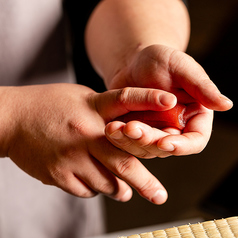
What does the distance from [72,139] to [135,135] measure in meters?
0.13

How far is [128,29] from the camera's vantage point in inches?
24.1

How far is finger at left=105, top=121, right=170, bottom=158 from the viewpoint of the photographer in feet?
1.13

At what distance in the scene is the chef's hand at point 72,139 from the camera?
436mm

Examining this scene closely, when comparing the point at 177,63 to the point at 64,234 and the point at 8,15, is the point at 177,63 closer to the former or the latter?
the point at 8,15

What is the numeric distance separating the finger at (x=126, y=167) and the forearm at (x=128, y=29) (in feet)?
0.62

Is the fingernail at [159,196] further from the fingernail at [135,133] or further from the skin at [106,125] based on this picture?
the fingernail at [135,133]

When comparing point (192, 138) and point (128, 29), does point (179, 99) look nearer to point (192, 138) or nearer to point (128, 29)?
point (192, 138)

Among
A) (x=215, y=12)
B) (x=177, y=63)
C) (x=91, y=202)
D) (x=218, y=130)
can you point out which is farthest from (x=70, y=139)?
(x=215, y=12)

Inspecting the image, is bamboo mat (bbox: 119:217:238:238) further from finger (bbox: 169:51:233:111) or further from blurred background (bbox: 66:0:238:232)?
blurred background (bbox: 66:0:238:232)

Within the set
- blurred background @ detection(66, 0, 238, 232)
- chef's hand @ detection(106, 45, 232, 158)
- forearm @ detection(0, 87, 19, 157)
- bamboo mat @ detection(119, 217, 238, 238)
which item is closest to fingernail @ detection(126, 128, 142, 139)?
chef's hand @ detection(106, 45, 232, 158)

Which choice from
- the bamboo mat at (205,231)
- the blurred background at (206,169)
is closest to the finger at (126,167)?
the bamboo mat at (205,231)

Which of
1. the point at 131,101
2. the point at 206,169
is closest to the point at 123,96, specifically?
→ the point at 131,101

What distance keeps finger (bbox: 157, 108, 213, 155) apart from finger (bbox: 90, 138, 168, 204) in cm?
8

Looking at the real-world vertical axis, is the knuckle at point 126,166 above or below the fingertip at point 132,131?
below
